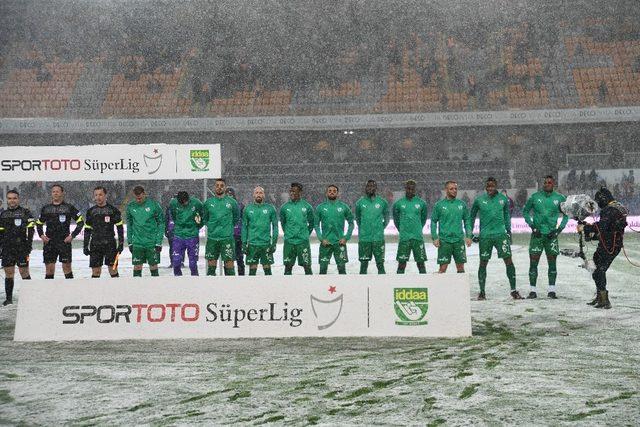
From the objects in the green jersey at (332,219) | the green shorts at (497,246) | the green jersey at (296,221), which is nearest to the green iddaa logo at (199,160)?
the green jersey at (296,221)

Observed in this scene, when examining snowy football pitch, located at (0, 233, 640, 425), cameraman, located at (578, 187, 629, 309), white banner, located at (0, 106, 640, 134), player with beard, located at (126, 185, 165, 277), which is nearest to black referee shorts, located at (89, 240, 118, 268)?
player with beard, located at (126, 185, 165, 277)

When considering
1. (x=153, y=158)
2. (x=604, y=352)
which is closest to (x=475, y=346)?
(x=604, y=352)

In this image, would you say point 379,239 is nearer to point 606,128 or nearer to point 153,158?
point 153,158

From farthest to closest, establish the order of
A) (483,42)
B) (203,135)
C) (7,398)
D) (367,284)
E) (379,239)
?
1. (483,42)
2. (203,135)
3. (379,239)
4. (367,284)
5. (7,398)

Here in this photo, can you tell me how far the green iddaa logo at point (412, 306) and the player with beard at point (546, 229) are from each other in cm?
377

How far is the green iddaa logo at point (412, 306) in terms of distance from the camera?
8.52 metres

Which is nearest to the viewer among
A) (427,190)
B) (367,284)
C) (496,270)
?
(367,284)

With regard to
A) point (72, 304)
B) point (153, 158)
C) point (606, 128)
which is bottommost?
point (72, 304)

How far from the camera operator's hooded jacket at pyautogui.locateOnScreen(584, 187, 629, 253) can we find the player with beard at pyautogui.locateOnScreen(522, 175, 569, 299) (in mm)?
1085

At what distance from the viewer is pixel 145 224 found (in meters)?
12.0

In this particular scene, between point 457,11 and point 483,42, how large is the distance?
240 cm

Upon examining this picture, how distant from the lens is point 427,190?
29.2 metres

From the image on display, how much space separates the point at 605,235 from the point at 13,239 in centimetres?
914

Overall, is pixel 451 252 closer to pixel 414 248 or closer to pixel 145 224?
pixel 414 248
